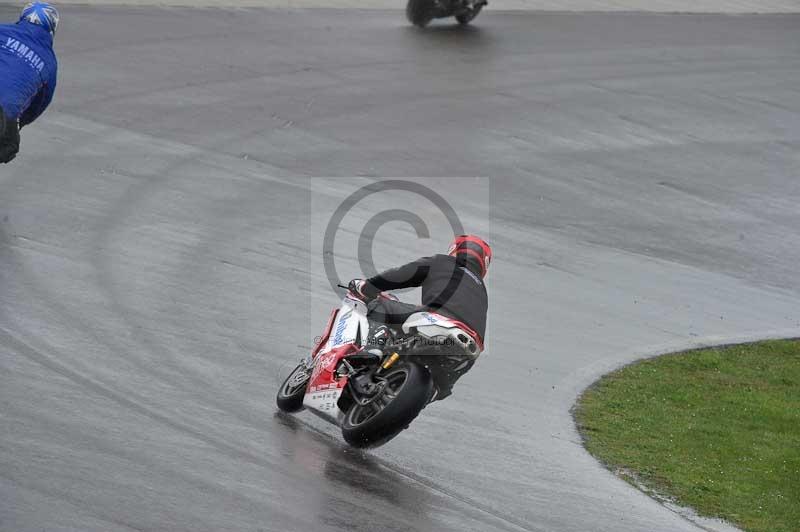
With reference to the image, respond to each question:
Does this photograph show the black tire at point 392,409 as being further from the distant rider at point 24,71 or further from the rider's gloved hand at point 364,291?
the distant rider at point 24,71

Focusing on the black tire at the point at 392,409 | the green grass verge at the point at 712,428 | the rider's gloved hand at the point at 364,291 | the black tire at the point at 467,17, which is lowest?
the black tire at the point at 467,17

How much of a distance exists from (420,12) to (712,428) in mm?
17244

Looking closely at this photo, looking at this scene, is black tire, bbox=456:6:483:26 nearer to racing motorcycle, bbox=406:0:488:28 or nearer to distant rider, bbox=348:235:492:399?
racing motorcycle, bbox=406:0:488:28

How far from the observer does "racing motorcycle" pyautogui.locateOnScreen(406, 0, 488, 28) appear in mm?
27078

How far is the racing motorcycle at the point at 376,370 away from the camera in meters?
8.60

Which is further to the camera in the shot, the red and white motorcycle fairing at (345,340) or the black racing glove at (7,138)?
the black racing glove at (7,138)

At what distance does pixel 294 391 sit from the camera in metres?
9.73

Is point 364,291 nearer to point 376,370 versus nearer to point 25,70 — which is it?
point 376,370

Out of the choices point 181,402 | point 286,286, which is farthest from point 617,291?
point 181,402

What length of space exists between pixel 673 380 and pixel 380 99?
10342 millimetres

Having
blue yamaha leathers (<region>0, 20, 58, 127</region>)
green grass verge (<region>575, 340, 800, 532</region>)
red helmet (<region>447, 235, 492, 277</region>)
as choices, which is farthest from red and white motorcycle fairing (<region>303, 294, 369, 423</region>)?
blue yamaha leathers (<region>0, 20, 58, 127</region>)

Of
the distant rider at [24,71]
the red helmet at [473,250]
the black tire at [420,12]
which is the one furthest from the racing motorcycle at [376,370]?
the black tire at [420,12]

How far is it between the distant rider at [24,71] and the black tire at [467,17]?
15.1 m

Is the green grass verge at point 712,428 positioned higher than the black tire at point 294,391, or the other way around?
the black tire at point 294,391
